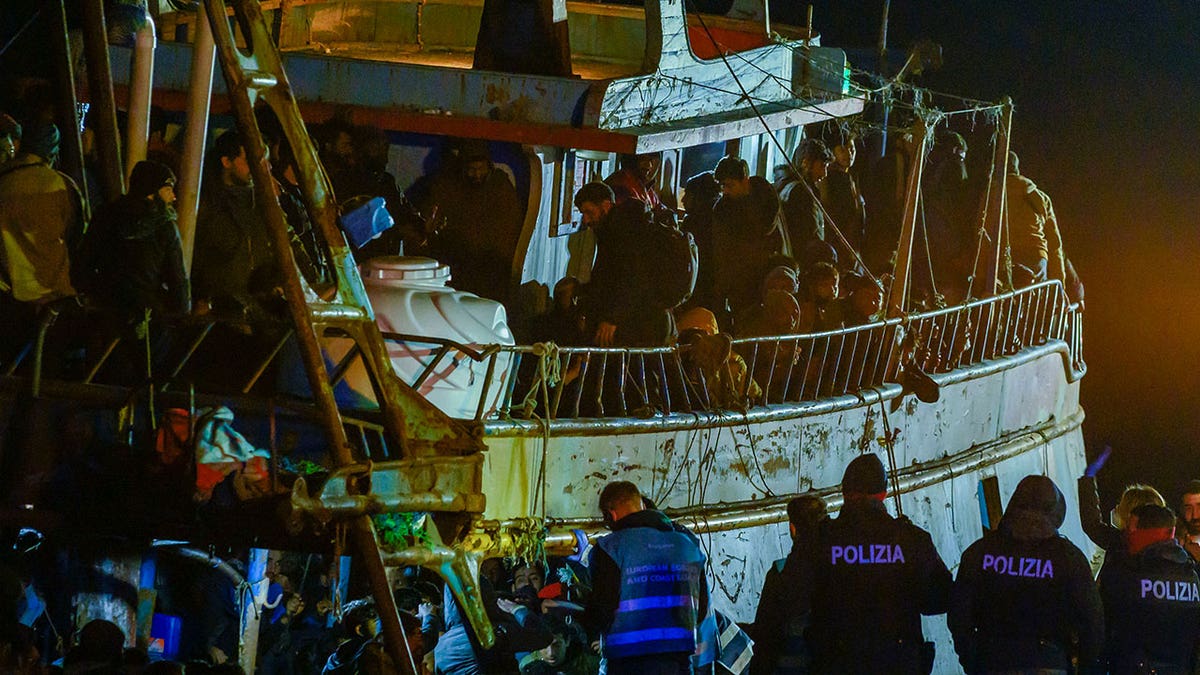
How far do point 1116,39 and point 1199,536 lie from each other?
1944 cm

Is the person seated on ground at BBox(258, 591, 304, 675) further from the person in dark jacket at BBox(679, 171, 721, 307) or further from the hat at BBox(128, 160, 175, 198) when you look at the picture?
the person in dark jacket at BBox(679, 171, 721, 307)

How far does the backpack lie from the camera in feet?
37.0

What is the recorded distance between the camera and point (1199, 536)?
1052 centimetres

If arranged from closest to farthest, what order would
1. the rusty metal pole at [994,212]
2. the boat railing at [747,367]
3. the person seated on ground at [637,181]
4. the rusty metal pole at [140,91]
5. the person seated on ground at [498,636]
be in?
the person seated on ground at [498,636] < the rusty metal pole at [140,91] < the boat railing at [747,367] < the person seated on ground at [637,181] < the rusty metal pole at [994,212]

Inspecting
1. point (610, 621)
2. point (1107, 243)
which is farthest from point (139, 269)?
point (1107, 243)

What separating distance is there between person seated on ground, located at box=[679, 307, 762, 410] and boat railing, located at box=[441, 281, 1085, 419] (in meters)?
0.01

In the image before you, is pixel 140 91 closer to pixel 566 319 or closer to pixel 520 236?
pixel 566 319

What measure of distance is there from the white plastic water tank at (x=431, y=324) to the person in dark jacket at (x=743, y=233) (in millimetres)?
3747

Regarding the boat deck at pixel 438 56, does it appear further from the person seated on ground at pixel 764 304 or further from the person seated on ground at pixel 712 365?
the person seated on ground at pixel 712 365

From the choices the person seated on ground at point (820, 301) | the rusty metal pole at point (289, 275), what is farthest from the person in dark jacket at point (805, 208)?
the rusty metal pole at point (289, 275)

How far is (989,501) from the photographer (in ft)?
51.1

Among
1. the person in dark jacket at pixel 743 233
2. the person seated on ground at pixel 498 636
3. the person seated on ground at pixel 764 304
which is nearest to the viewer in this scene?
the person seated on ground at pixel 498 636

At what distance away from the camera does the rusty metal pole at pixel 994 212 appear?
1533 centimetres

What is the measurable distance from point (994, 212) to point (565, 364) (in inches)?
247
